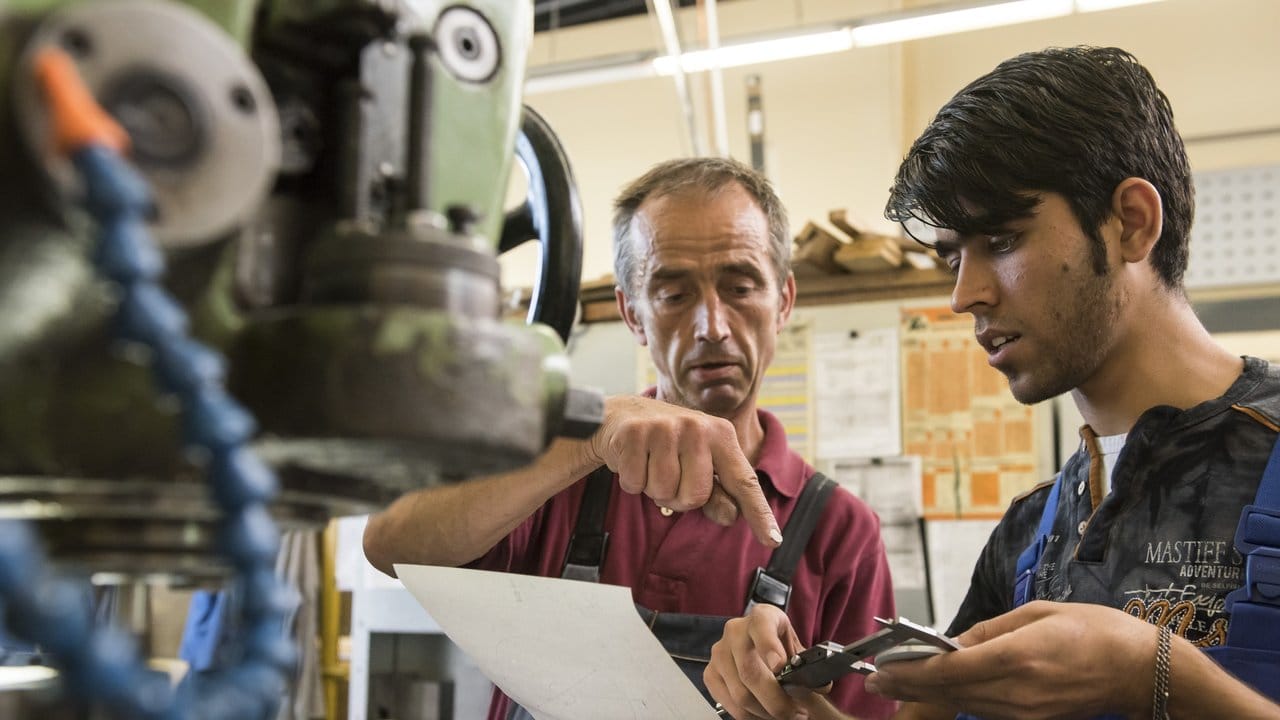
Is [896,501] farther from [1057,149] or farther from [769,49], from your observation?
[1057,149]

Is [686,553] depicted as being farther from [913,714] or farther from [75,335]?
[75,335]

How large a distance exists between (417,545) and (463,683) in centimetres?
200

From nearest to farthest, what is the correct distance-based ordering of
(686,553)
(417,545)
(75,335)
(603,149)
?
1. (75,335)
2. (417,545)
3. (686,553)
4. (603,149)

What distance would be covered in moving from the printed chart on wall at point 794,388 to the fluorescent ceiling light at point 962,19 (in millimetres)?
1372

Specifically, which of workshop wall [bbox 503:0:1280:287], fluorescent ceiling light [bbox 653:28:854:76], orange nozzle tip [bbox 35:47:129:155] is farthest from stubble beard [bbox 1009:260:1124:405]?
workshop wall [bbox 503:0:1280:287]

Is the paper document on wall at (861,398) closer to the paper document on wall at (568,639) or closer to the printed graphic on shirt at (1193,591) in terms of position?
the printed graphic on shirt at (1193,591)

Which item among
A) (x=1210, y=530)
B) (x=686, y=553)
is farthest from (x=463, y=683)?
(x=1210, y=530)

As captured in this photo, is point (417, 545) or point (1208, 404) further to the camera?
point (417, 545)

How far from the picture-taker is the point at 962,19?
386 centimetres

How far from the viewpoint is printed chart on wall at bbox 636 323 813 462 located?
10.8ft

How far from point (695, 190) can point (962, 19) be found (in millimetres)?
2581

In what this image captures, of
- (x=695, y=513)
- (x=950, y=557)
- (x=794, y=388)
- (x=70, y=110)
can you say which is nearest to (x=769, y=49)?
(x=794, y=388)

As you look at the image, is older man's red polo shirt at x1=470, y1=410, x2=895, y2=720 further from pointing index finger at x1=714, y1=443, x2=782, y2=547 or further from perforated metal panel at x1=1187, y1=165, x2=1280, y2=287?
perforated metal panel at x1=1187, y1=165, x2=1280, y2=287

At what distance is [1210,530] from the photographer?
3.60 ft
